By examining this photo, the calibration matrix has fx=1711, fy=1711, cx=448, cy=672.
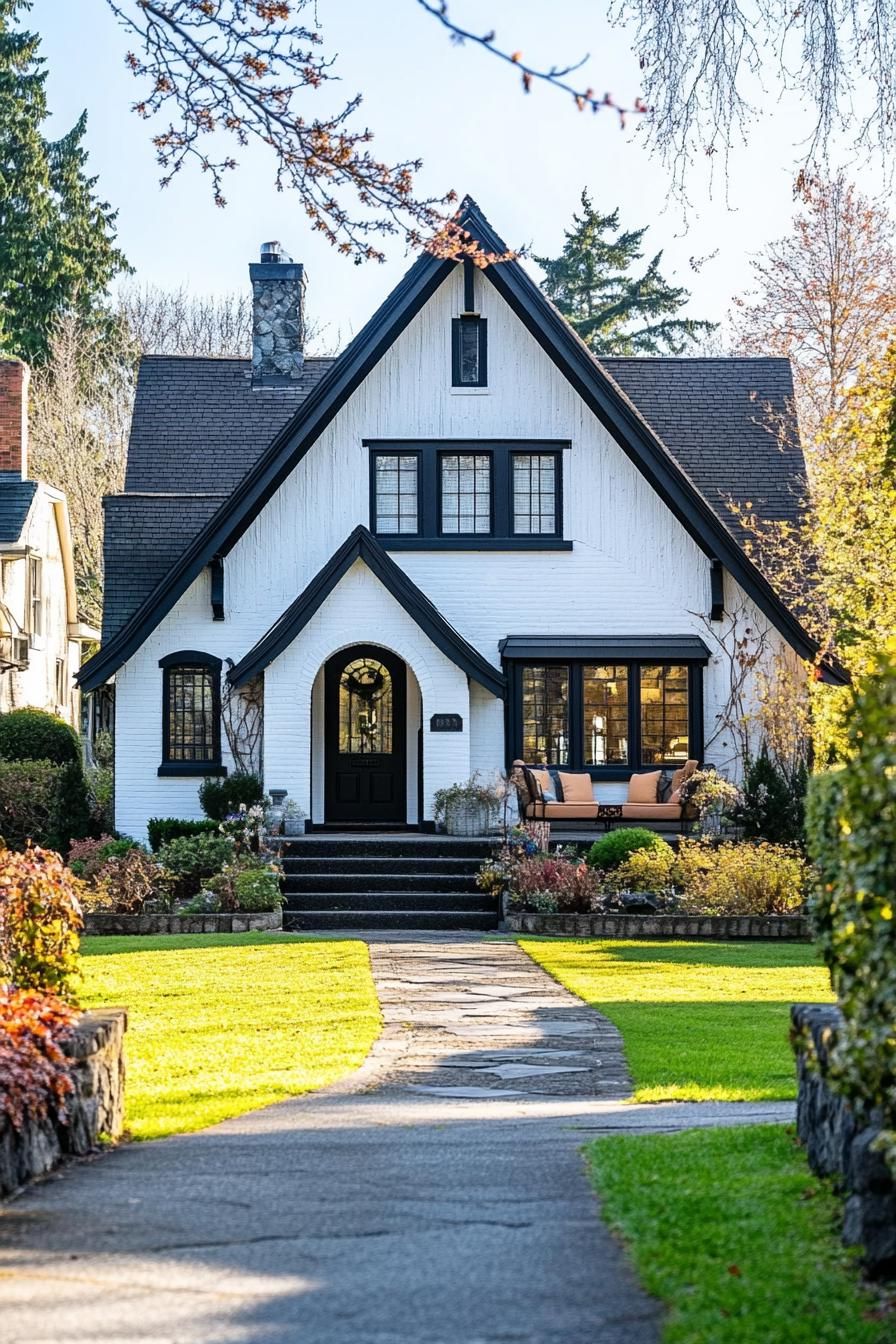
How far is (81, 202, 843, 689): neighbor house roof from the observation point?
2322 centimetres

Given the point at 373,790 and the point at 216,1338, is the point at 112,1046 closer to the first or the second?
the point at 216,1338

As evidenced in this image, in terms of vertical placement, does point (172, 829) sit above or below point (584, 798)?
below

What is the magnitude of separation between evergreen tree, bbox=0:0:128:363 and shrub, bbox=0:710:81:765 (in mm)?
18781

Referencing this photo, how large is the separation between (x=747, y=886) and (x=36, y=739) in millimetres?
13521

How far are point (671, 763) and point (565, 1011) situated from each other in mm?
11238

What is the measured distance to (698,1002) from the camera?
13414 mm

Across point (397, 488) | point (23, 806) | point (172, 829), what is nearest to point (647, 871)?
point (172, 829)

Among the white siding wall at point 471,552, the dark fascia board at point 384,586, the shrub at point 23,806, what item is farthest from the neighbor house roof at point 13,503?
the dark fascia board at point 384,586

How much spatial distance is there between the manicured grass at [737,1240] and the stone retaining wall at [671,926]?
1196 centimetres

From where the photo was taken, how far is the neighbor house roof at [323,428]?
914 inches

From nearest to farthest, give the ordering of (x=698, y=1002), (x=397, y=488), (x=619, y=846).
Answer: (x=698, y=1002)
(x=619, y=846)
(x=397, y=488)

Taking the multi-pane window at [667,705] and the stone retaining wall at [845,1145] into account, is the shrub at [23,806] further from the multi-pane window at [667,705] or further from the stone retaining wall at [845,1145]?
the stone retaining wall at [845,1145]

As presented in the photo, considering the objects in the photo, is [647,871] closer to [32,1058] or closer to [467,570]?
[467,570]

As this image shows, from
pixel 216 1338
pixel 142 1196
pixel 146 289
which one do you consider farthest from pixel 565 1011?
pixel 146 289
